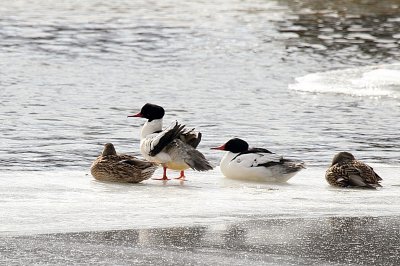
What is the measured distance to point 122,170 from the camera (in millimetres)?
11438

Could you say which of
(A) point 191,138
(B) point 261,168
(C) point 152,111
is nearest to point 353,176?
(B) point 261,168

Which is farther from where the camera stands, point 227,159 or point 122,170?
point 227,159

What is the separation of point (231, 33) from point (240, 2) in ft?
31.3

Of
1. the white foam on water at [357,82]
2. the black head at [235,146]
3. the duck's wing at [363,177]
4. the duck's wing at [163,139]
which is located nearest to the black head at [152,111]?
the duck's wing at [163,139]

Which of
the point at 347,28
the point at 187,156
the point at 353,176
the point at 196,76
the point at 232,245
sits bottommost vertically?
the point at 347,28

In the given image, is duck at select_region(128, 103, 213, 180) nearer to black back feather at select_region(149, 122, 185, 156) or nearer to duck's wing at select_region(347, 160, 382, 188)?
black back feather at select_region(149, 122, 185, 156)

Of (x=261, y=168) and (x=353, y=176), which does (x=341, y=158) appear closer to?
(x=353, y=176)

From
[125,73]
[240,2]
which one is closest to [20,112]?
[125,73]

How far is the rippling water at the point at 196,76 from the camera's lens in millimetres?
14984

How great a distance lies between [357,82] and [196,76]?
306cm

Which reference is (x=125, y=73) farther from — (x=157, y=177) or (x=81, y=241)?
(x=81, y=241)

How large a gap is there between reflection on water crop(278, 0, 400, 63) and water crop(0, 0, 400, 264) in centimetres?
5

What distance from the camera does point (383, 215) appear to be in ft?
31.9

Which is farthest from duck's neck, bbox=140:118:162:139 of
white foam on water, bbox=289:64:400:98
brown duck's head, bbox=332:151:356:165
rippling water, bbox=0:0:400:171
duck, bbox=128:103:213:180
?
white foam on water, bbox=289:64:400:98
